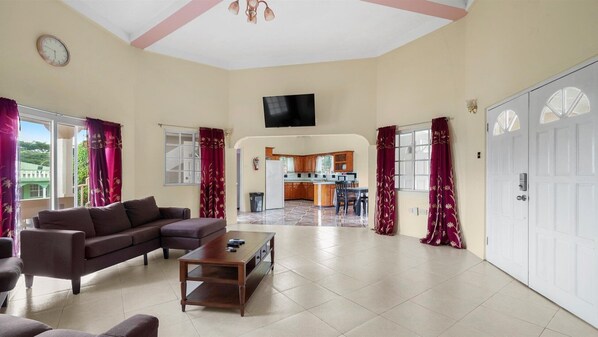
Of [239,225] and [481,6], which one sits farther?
[239,225]

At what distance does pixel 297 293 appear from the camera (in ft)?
8.88

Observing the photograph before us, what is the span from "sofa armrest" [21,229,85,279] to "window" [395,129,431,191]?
4.92 metres

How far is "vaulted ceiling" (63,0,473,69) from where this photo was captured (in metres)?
4.04

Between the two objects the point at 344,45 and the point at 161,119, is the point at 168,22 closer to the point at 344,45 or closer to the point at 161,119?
the point at 161,119

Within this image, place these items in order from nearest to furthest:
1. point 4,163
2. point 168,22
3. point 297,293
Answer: point 297,293 < point 4,163 < point 168,22

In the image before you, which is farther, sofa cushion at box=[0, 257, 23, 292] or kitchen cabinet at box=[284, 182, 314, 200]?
kitchen cabinet at box=[284, 182, 314, 200]

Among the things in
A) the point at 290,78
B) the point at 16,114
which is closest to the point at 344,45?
the point at 290,78

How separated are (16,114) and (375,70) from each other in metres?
5.58

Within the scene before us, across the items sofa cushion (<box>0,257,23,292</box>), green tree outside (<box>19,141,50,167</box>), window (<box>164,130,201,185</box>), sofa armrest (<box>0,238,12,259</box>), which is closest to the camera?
sofa cushion (<box>0,257,23,292</box>)

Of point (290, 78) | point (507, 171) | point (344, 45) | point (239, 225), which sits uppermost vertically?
point (344, 45)

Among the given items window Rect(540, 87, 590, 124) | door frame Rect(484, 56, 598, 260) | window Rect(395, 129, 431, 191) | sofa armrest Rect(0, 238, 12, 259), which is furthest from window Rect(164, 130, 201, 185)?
window Rect(540, 87, 590, 124)

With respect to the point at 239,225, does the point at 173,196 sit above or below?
above

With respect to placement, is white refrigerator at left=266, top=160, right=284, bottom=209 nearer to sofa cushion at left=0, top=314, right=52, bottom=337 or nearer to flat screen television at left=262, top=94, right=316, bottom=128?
flat screen television at left=262, top=94, right=316, bottom=128

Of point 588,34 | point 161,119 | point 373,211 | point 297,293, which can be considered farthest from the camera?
point 373,211
